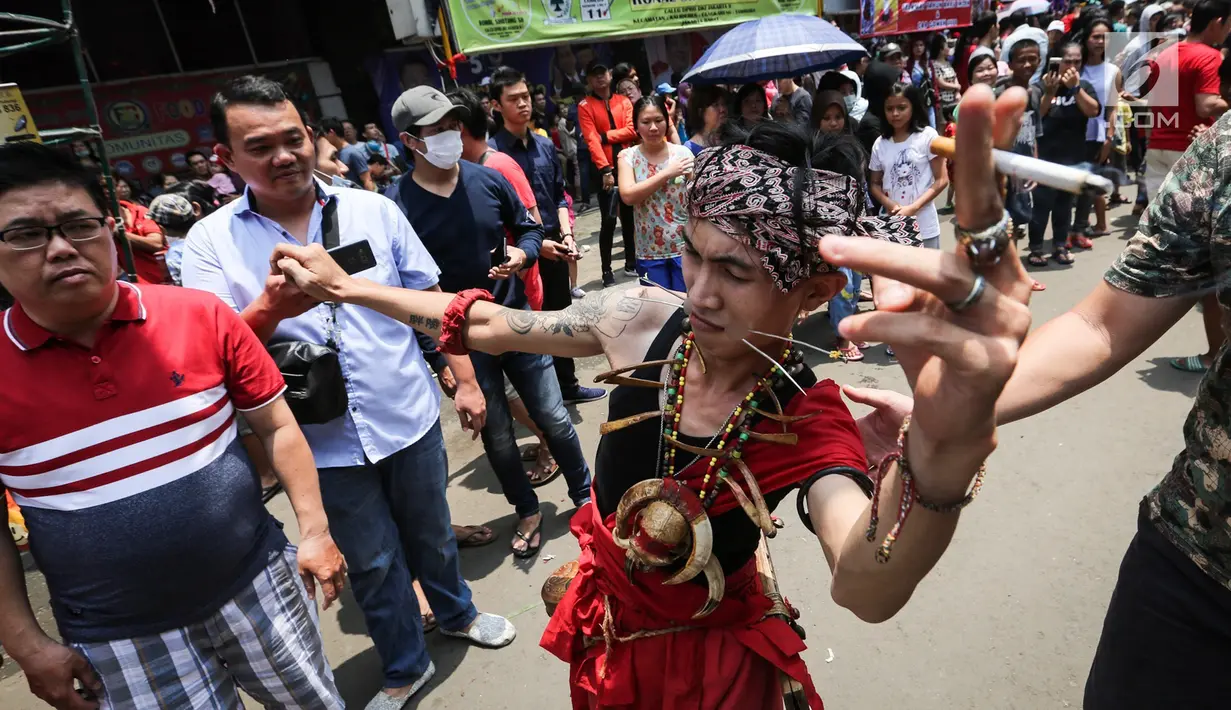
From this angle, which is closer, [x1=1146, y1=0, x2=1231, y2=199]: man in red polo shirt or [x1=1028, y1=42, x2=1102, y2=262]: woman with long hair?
[x1=1146, y1=0, x2=1231, y2=199]: man in red polo shirt

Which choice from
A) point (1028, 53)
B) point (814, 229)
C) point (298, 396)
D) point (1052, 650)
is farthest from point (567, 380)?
point (1028, 53)

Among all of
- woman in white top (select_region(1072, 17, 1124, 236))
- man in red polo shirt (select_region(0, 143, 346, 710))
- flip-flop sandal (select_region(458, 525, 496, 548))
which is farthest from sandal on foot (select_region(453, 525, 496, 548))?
woman in white top (select_region(1072, 17, 1124, 236))

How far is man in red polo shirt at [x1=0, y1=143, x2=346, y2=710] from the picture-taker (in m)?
1.60

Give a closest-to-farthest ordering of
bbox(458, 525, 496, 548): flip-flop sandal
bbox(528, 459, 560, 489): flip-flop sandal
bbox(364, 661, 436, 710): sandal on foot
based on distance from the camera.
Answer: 1. bbox(364, 661, 436, 710): sandal on foot
2. bbox(458, 525, 496, 548): flip-flop sandal
3. bbox(528, 459, 560, 489): flip-flop sandal

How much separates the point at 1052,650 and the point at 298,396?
2.76 metres

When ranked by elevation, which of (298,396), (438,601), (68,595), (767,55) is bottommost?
(438,601)

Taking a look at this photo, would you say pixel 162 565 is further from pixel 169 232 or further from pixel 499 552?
pixel 169 232

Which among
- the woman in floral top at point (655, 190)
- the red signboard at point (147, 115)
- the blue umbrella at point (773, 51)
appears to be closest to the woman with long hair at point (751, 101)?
the blue umbrella at point (773, 51)

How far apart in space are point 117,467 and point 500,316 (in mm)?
992

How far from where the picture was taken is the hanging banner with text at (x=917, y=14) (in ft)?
38.7

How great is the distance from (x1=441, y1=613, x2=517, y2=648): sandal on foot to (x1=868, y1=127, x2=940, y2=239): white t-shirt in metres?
3.84

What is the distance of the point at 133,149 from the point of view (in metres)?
10.4

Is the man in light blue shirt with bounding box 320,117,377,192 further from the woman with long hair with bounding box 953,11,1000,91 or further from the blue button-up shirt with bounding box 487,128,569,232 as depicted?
the woman with long hair with bounding box 953,11,1000,91

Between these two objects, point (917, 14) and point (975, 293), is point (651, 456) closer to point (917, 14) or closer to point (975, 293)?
point (975, 293)
